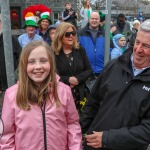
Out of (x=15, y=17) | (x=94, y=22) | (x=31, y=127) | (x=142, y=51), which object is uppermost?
(x=15, y=17)

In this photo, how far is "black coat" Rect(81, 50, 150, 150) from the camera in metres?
1.98

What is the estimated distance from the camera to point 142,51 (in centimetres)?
205

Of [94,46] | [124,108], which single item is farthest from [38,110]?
[94,46]

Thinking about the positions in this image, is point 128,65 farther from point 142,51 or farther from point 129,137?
point 129,137

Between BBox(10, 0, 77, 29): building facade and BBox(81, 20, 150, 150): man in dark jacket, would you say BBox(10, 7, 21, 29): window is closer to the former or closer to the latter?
BBox(10, 0, 77, 29): building facade

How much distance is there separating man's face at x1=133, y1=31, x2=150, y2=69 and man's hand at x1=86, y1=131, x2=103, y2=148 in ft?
1.99

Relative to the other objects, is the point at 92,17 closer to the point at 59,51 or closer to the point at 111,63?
→ the point at 59,51

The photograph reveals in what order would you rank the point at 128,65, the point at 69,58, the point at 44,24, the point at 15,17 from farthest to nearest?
the point at 15,17 < the point at 44,24 < the point at 69,58 < the point at 128,65

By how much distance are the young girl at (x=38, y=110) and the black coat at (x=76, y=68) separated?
1354 mm

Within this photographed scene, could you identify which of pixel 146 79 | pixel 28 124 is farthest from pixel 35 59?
pixel 146 79

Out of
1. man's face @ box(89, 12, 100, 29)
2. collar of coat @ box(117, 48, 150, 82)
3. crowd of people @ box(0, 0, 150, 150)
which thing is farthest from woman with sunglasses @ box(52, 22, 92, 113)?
collar of coat @ box(117, 48, 150, 82)

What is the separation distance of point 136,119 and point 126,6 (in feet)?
128

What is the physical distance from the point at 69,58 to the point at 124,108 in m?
1.87

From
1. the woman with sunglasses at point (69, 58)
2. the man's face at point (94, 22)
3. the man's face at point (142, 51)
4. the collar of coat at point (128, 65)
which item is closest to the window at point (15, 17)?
the man's face at point (94, 22)
